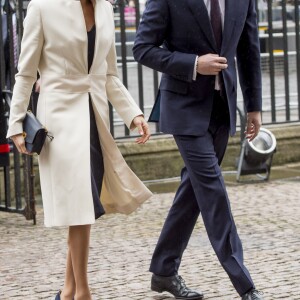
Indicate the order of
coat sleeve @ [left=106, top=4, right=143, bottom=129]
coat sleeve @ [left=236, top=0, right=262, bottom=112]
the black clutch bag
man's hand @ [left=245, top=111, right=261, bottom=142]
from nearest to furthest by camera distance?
the black clutch bag
coat sleeve @ [left=106, top=4, right=143, bottom=129]
coat sleeve @ [left=236, top=0, right=262, bottom=112]
man's hand @ [left=245, top=111, right=261, bottom=142]

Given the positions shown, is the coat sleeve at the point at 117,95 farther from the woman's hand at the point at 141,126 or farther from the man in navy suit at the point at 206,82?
the man in navy suit at the point at 206,82

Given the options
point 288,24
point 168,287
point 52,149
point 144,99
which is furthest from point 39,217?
point 288,24

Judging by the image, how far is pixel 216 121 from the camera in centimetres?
550

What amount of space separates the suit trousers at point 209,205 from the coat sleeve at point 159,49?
0.25 metres

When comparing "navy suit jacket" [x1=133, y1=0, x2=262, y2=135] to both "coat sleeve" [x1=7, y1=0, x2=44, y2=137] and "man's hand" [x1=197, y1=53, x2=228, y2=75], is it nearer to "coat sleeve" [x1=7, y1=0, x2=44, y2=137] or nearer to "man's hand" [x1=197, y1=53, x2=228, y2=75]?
"man's hand" [x1=197, y1=53, x2=228, y2=75]

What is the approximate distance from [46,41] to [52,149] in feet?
1.63

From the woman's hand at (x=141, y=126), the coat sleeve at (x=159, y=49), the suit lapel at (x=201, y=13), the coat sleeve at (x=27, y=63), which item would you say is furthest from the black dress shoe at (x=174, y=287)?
the suit lapel at (x=201, y=13)

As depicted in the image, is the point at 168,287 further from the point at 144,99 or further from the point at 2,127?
the point at 144,99

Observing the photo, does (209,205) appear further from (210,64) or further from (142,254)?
(142,254)

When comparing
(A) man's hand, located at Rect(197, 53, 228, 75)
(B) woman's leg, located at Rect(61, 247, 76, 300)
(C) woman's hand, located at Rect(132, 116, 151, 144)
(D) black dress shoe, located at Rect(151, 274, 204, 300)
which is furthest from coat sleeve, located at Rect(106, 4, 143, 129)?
(D) black dress shoe, located at Rect(151, 274, 204, 300)

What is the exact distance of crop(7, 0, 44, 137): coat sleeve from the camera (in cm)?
510

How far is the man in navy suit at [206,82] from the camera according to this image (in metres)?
5.30

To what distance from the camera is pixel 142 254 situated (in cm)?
705

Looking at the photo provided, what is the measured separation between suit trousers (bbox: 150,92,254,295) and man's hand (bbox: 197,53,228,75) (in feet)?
0.67
